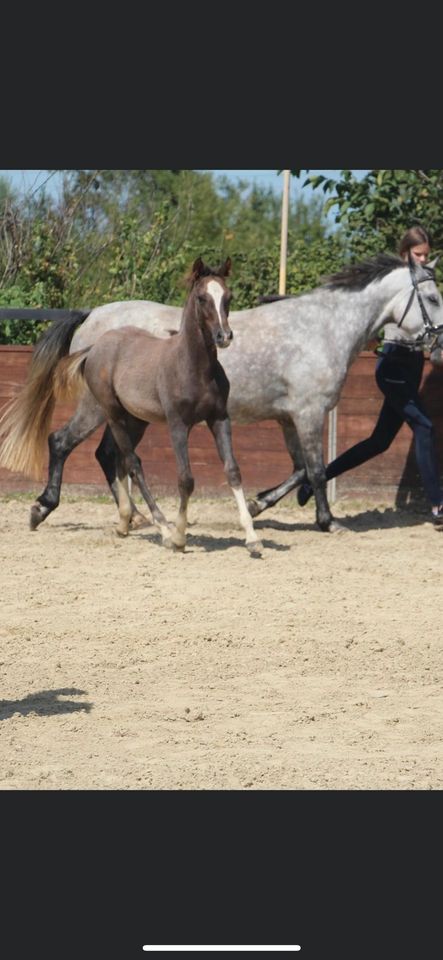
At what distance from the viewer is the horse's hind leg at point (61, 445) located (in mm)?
9820

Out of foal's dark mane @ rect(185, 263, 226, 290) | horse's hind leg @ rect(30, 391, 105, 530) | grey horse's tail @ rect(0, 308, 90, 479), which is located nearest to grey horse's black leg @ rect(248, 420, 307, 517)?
horse's hind leg @ rect(30, 391, 105, 530)

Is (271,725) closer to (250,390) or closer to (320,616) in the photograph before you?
(320,616)

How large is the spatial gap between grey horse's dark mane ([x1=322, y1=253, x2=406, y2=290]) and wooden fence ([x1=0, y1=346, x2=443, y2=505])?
1308 mm

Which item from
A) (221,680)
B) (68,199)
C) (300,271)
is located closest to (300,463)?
(221,680)

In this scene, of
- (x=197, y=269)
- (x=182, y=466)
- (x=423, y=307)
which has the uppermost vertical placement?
(x=197, y=269)

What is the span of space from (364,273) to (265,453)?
1.98 metres

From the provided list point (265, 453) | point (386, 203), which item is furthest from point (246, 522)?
point (386, 203)

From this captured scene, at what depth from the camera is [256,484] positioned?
452 inches

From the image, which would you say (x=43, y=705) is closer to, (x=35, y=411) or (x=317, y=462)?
(x=317, y=462)

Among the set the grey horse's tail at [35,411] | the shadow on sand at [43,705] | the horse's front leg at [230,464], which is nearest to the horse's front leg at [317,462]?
the horse's front leg at [230,464]

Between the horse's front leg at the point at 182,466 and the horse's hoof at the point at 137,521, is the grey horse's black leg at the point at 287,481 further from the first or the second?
the horse's front leg at the point at 182,466

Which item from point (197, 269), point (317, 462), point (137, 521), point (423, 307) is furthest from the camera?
point (137, 521)

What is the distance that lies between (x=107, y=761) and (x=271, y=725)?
0.75 metres

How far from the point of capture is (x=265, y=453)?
1144 centimetres
